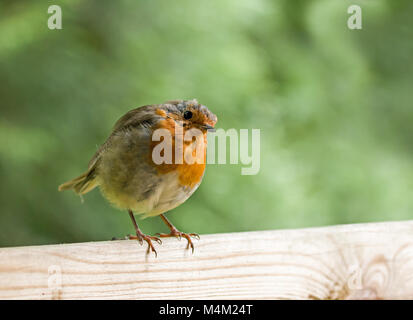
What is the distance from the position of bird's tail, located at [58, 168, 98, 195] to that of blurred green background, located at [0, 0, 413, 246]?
830 mm

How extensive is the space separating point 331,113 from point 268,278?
98.1 inches

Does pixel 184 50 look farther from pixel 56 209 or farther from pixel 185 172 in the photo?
pixel 185 172

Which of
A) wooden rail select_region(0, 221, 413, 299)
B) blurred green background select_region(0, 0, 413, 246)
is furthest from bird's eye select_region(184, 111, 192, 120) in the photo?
blurred green background select_region(0, 0, 413, 246)

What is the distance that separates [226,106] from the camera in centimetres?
394

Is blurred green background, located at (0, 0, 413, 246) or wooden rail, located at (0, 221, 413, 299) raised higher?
blurred green background, located at (0, 0, 413, 246)

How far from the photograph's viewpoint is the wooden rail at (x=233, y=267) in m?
1.97

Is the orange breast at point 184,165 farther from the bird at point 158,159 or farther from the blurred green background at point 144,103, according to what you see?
the blurred green background at point 144,103

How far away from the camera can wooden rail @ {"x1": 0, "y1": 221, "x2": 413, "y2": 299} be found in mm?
1967

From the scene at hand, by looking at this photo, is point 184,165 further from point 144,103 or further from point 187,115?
point 144,103

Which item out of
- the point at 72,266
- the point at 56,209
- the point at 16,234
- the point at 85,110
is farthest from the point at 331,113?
the point at 72,266

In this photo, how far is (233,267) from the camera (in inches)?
91.0

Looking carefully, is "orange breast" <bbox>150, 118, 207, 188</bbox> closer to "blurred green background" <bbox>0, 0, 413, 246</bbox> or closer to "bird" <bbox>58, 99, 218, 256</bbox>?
"bird" <bbox>58, 99, 218, 256</bbox>

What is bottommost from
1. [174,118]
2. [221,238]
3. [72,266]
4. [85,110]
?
[72,266]

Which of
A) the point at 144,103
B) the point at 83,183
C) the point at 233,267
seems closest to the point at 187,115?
the point at 233,267
